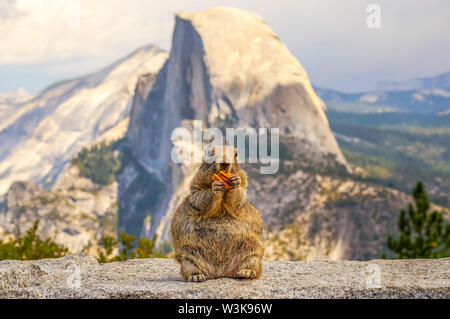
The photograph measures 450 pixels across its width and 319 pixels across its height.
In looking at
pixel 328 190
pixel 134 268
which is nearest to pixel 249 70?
pixel 328 190

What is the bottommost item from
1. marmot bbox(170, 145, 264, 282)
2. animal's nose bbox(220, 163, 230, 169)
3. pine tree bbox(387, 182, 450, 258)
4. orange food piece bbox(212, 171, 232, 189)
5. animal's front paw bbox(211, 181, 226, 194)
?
pine tree bbox(387, 182, 450, 258)

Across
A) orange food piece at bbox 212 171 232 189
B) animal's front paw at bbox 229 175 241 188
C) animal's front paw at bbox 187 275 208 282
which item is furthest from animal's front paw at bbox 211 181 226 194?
animal's front paw at bbox 187 275 208 282

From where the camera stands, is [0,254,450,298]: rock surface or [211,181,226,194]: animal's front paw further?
[211,181,226,194]: animal's front paw

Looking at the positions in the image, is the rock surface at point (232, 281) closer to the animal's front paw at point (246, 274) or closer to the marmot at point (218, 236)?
the animal's front paw at point (246, 274)

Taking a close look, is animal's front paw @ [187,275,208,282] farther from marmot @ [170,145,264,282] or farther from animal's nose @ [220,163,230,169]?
animal's nose @ [220,163,230,169]

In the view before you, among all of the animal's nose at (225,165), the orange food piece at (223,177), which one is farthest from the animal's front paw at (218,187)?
the animal's nose at (225,165)
